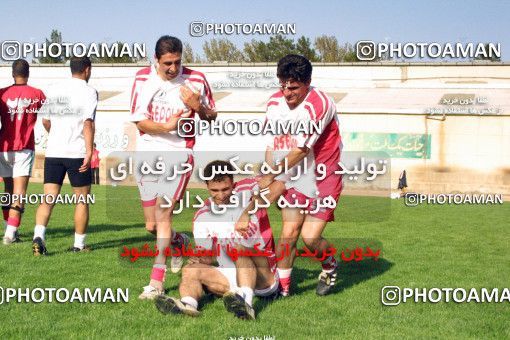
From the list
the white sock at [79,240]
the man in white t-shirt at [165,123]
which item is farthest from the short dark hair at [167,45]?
the white sock at [79,240]

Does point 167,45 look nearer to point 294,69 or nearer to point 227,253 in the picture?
point 294,69

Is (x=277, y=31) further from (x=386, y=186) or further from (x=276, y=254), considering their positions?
(x=386, y=186)

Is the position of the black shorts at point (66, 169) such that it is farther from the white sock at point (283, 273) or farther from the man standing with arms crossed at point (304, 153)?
the white sock at point (283, 273)

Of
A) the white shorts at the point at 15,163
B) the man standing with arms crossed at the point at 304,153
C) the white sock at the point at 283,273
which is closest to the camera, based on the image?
the man standing with arms crossed at the point at 304,153

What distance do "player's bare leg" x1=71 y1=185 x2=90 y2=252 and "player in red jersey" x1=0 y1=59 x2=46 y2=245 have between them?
130 centimetres

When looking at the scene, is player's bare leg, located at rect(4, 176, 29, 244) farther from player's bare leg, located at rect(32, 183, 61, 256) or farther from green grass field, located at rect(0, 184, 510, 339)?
player's bare leg, located at rect(32, 183, 61, 256)

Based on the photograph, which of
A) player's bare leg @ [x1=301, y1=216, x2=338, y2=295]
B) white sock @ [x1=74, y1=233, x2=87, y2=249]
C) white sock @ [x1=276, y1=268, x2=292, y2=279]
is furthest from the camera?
white sock @ [x1=74, y1=233, x2=87, y2=249]

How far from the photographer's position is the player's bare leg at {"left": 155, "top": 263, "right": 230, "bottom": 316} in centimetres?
618

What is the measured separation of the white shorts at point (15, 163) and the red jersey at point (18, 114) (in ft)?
0.27

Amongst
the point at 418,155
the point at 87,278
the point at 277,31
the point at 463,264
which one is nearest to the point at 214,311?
the point at 87,278

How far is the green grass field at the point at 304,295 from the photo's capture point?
19.1 ft

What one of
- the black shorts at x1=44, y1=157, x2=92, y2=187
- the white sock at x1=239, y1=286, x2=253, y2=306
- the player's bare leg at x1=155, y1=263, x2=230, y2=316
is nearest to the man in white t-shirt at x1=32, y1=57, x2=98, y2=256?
the black shorts at x1=44, y1=157, x2=92, y2=187

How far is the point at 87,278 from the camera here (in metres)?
7.97

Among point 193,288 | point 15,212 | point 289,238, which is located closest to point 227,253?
point 193,288
